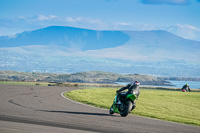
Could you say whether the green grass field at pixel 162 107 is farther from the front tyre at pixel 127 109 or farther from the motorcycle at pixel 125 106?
the front tyre at pixel 127 109

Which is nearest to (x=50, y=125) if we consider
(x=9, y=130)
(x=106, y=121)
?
(x=9, y=130)

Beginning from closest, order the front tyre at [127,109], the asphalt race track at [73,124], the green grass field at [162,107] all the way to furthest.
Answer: the asphalt race track at [73,124] → the front tyre at [127,109] → the green grass field at [162,107]

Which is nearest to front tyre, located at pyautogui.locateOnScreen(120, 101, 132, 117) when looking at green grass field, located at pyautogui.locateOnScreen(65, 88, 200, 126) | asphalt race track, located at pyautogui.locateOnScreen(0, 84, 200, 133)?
asphalt race track, located at pyautogui.locateOnScreen(0, 84, 200, 133)

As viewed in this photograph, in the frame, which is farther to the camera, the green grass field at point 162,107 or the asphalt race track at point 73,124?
the green grass field at point 162,107

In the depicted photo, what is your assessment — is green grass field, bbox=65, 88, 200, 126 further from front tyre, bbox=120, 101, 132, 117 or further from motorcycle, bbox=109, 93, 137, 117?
front tyre, bbox=120, 101, 132, 117

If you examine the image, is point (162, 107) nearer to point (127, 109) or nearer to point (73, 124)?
point (127, 109)

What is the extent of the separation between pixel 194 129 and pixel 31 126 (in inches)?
273

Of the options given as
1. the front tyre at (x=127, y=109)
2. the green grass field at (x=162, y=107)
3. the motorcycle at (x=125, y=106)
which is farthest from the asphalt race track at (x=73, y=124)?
the green grass field at (x=162, y=107)

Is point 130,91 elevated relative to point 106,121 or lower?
elevated

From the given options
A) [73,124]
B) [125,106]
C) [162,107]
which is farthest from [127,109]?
[162,107]

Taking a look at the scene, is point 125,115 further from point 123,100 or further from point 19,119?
point 19,119

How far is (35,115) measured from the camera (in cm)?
1802

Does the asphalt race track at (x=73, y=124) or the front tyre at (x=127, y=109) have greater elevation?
the front tyre at (x=127, y=109)

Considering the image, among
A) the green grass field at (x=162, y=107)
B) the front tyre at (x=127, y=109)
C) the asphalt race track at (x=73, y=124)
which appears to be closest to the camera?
the asphalt race track at (x=73, y=124)
